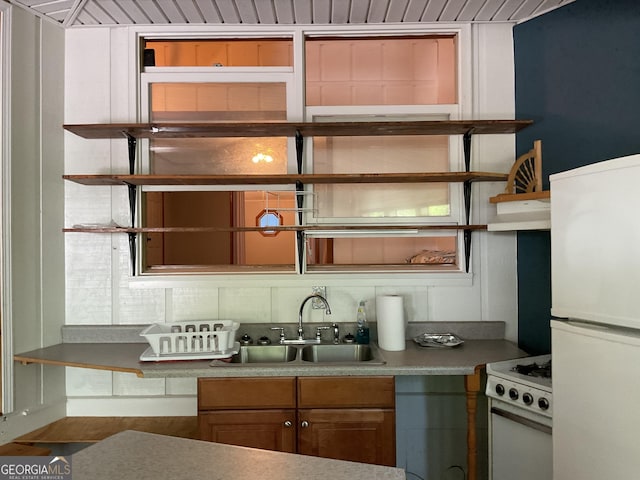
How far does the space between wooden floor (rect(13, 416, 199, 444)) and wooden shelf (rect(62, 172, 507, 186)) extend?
4.55ft

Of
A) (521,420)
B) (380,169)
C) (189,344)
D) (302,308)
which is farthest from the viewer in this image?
(380,169)

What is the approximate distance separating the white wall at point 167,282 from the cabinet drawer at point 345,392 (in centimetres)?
62

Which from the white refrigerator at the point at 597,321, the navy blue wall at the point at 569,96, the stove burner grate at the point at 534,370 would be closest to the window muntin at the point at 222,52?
the navy blue wall at the point at 569,96

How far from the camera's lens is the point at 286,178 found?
7.80 ft

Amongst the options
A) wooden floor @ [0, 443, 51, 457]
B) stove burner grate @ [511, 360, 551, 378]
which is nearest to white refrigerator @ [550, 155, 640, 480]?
stove burner grate @ [511, 360, 551, 378]

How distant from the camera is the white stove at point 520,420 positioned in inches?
68.7

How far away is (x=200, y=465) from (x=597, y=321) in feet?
4.29

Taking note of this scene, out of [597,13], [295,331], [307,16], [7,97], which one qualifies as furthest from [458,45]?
[7,97]

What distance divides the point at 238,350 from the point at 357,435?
A: 0.76 m

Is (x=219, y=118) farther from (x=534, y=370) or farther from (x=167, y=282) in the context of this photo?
(x=534, y=370)

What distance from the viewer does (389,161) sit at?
2680 mm

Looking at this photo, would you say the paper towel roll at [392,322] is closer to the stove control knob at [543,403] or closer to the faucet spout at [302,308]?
the faucet spout at [302,308]

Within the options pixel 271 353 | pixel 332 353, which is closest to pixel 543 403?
pixel 332 353

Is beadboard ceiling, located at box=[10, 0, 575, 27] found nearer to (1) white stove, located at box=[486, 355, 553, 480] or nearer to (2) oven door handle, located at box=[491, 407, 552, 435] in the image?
(1) white stove, located at box=[486, 355, 553, 480]
